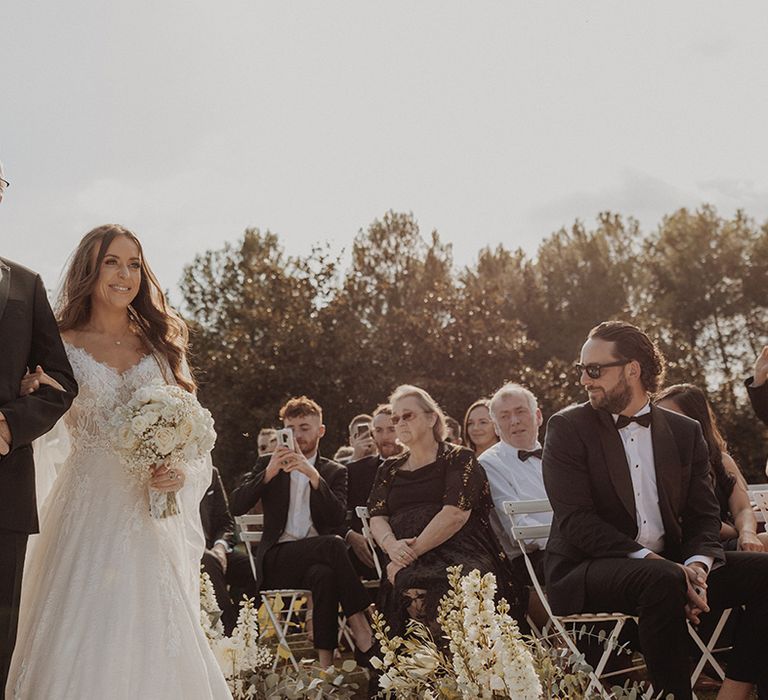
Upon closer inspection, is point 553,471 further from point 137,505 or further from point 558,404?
point 558,404

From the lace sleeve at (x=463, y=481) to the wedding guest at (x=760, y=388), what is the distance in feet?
5.91

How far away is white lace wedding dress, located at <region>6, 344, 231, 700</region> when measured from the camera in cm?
392

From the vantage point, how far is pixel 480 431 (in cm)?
820

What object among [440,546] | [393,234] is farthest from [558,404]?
[440,546]

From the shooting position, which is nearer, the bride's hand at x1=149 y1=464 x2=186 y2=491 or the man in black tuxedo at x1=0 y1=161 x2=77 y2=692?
the man in black tuxedo at x1=0 y1=161 x2=77 y2=692

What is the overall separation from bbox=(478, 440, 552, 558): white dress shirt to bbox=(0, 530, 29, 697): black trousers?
363cm

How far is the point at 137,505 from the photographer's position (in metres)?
4.30

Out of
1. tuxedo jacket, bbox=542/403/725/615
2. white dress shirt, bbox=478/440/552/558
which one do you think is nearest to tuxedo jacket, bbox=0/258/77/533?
tuxedo jacket, bbox=542/403/725/615

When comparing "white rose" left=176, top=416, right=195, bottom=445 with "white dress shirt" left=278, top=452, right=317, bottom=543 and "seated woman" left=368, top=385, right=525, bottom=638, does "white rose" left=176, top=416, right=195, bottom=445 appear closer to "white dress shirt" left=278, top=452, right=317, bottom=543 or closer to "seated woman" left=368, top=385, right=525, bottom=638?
"seated woman" left=368, top=385, right=525, bottom=638

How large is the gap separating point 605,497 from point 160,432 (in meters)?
2.35

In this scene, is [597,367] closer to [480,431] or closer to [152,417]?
[152,417]

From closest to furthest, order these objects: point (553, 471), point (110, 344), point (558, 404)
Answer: point (110, 344) < point (553, 471) < point (558, 404)

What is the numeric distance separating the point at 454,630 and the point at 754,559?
2005 millimetres

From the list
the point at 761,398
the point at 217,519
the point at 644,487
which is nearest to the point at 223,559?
the point at 217,519
